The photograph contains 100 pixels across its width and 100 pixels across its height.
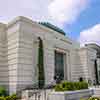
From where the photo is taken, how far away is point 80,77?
3641 centimetres

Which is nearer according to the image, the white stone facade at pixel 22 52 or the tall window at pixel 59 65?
the white stone facade at pixel 22 52

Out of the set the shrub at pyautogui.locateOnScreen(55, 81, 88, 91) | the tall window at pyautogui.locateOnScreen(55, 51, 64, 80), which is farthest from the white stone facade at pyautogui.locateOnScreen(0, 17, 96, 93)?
the shrub at pyautogui.locateOnScreen(55, 81, 88, 91)

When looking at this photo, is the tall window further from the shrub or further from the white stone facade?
the shrub

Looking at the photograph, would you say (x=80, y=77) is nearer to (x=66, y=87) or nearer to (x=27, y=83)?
(x=27, y=83)

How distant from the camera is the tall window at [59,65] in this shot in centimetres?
3109

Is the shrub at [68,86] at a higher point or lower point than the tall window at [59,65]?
lower

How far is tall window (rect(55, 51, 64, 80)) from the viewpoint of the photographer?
3109 cm

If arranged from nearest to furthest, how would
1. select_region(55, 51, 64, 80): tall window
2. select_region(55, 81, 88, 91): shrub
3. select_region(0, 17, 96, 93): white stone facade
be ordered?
select_region(55, 81, 88, 91): shrub → select_region(0, 17, 96, 93): white stone facade → select_region(55, 51, 64, 80): tall window

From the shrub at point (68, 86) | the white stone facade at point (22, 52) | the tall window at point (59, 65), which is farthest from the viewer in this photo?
the tall window at point (59, 65)

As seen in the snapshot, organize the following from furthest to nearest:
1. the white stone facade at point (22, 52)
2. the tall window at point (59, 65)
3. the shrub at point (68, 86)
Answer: the tall window at point (59, 65)
the white stone facade at point (22, 52)
the shrub at point (68, 86)

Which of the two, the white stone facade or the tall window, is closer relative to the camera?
the white stone facade

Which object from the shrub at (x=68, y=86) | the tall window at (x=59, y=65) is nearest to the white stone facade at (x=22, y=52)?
the tall window at (x=59, y=65)

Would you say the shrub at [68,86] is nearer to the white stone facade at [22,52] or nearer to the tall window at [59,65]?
the white stone facade at [22,52]

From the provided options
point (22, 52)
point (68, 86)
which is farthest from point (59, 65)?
point (68, 86)
